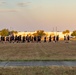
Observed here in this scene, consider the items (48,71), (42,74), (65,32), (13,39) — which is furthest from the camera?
(65,32)

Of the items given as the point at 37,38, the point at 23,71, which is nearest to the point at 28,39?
the point at 37,38

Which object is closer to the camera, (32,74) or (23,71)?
(32,74)

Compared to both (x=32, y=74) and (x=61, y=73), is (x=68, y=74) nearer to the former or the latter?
(x=61, y=73)

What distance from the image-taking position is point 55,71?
12.9 meters

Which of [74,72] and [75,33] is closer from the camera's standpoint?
[74,72]

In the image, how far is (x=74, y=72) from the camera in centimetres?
1268

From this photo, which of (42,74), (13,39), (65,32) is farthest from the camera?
(65,32)

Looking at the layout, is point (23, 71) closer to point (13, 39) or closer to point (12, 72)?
point (12, 72)

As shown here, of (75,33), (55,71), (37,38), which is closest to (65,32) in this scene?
A: (75,33)

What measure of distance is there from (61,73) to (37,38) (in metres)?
65.6

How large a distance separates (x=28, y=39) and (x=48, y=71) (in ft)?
205

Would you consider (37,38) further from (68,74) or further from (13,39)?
(68,74)

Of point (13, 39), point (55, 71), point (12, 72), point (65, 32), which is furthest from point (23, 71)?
point (65, 32)

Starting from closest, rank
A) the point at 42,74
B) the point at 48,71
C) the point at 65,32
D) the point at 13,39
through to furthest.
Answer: the point at 42,74 → the point at 48,71 → the point at 13,39 → the point at 65,32
